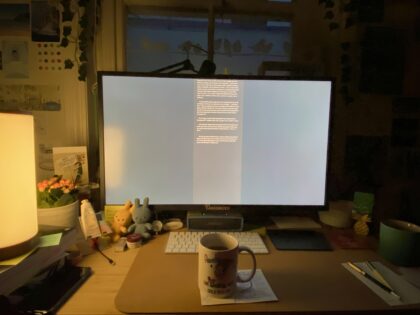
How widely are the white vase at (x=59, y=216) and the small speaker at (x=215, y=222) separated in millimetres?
337

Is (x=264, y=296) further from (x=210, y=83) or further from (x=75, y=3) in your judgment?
(x=75, y=3)

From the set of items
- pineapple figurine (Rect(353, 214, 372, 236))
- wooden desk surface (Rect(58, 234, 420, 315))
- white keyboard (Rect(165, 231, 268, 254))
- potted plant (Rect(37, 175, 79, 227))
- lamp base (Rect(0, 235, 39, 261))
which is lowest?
wooden desk surface (Rect(58, 234, 420, 315))

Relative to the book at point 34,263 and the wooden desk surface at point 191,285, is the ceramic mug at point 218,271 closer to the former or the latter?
the wooden desk surface at point 191,285

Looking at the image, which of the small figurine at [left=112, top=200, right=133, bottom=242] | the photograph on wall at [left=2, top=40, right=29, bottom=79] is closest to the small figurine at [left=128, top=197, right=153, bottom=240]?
the small figurine at [left=112, top=200, right=133, bottom=242]

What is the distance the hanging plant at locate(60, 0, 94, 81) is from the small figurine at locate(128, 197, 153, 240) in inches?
20.2

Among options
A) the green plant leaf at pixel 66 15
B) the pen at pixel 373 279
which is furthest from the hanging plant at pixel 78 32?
the pen at pixel 373 279

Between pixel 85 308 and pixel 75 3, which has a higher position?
pixel 75 3

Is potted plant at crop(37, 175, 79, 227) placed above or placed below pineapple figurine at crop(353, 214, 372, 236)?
above

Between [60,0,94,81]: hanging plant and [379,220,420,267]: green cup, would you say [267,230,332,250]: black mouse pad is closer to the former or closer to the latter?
[379,220,420,267]: green cup

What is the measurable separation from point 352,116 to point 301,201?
469 millimetres

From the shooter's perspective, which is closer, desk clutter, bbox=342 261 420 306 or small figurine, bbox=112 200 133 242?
desk clutter, bbox=342 261 420 306

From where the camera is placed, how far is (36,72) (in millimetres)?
1094

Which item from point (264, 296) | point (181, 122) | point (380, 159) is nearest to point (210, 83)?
point (181, 122)

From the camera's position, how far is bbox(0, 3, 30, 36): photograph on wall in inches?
41.6
